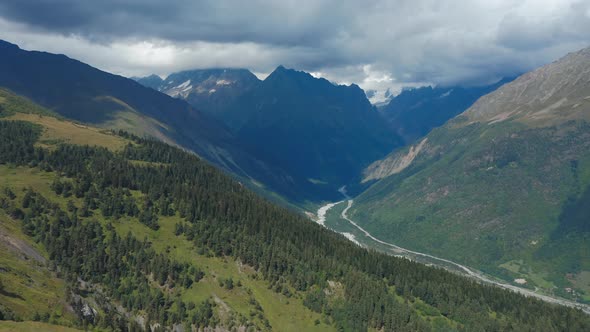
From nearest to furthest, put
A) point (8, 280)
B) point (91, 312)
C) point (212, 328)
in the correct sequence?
point (8, 280) → point (91, 312) → point (212, 328)

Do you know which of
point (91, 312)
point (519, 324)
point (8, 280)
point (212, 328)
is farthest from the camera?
point (519, 324)

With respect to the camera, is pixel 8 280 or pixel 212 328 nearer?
pixel 8 280

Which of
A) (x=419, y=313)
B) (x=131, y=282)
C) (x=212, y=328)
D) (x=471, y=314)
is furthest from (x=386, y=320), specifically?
(x=131, y=282)

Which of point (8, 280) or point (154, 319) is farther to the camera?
point (154, 319)

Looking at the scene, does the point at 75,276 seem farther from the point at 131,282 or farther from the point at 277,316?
the point at 277,316

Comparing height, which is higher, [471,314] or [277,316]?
[471,314]

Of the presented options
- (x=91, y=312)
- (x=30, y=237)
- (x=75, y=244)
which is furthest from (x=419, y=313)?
(x=30, y=237)

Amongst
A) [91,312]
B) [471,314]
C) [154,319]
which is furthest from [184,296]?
[471,314]

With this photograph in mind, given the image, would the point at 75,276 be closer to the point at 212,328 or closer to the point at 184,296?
the point at 184,296

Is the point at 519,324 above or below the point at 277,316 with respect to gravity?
above
